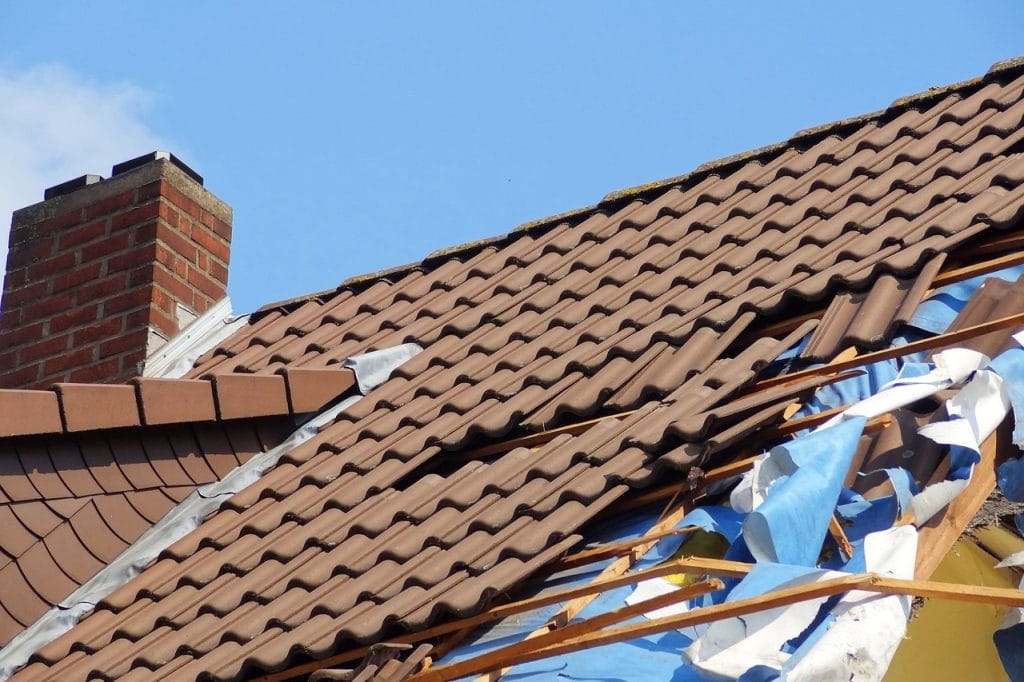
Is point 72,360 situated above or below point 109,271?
below

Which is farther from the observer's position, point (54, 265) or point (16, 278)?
point (16, 278)

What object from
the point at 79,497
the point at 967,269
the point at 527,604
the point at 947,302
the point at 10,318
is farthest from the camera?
the point at 10,318

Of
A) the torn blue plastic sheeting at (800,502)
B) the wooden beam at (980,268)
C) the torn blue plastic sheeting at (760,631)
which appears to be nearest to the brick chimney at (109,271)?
the wooden beam at (980,268)

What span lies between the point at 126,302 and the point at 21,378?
735mm

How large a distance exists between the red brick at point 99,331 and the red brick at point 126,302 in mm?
49

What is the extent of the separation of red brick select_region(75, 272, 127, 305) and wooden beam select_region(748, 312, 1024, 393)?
4158 mm

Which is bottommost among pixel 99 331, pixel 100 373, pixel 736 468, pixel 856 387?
pixel 736 468

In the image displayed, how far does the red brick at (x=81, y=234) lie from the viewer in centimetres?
811

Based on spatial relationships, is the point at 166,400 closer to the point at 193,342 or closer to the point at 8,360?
the point at 193,342

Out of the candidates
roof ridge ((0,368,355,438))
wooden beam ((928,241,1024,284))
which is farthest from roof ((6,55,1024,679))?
roof ridge ((0,368,355,438))

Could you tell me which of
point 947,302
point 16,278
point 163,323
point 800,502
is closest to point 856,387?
point 947,302

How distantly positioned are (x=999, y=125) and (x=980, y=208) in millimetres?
1153

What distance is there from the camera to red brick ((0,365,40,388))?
7840 millimetres

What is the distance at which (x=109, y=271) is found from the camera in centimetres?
792
